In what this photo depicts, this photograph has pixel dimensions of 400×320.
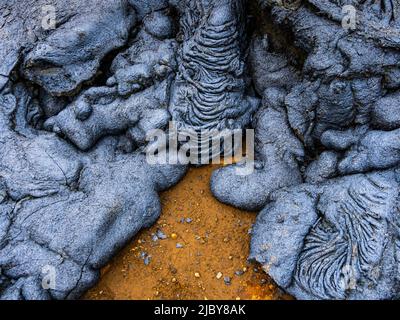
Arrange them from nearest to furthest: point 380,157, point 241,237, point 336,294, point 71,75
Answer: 1. point 336,294
2. point 380,157
3. point 241,237
4. point 71,75

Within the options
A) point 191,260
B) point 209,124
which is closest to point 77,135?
point 209,124

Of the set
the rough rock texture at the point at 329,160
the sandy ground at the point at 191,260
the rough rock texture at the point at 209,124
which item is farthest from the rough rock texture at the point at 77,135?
the rough rock texture at the point at 329,160

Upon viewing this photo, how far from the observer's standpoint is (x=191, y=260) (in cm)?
438

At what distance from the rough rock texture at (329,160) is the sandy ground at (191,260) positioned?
0.70ft

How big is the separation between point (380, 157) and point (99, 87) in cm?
265

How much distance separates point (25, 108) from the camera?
481 centimetres

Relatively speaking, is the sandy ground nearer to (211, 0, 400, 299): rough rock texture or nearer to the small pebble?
the small pebble

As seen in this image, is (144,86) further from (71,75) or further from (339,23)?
(339,23)

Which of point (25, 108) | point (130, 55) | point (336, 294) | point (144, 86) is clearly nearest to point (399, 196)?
point (336, 294)

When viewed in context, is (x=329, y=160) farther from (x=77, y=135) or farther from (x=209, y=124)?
(x=77, y=135)

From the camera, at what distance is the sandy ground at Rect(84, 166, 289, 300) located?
4215 mm

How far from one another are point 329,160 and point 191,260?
1.51 metres

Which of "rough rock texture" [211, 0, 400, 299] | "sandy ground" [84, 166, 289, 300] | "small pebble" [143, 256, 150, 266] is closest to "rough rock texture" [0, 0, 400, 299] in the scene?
"rough rock texture" [211, 0, 400, 299]

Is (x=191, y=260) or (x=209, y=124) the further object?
(x=209, y=124)
